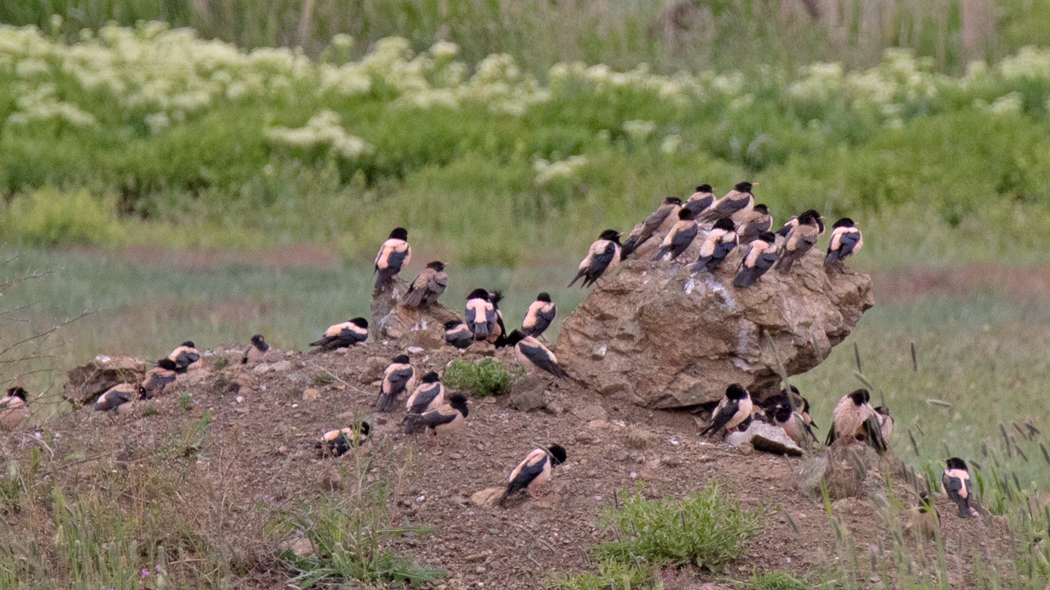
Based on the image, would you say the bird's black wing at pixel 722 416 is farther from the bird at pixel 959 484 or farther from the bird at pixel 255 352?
the bird at pixel 255 352

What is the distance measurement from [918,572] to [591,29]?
27.7 m

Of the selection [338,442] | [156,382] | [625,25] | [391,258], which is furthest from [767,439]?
[625,25]

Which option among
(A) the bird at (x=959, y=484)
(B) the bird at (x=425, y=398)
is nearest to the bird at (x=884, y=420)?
(A) the bird at (x=959, y=484)

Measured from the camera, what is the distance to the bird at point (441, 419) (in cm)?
721

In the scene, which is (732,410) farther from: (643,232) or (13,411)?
A: (13,411)

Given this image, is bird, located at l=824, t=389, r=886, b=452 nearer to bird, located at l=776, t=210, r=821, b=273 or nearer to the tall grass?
bird, located at l=776, t=210, r=821, b=273


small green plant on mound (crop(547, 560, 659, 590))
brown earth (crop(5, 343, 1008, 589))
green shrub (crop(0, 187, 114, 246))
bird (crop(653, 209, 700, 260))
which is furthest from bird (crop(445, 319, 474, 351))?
green shrub (crop(0, 187, 114, 246))

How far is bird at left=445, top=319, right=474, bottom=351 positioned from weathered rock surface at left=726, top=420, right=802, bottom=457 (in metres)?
2.24

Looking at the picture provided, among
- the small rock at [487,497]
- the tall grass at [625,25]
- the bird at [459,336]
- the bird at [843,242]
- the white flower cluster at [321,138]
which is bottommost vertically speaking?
the white flower cluster at [321,138]

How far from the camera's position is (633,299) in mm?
8562

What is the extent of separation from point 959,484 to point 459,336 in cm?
383

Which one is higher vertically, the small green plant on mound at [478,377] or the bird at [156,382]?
the small green plant on mound at [478,377]

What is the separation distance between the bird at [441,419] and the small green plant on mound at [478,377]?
50 cm

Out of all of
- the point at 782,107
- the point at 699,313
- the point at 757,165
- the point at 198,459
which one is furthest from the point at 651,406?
the point at 782,107
